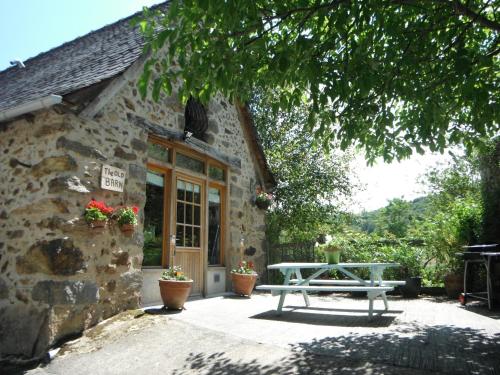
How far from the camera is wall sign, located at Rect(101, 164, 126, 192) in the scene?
5.18 m

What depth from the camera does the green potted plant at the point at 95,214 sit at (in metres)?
4.82

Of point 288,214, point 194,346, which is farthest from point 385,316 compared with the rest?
point 288,214

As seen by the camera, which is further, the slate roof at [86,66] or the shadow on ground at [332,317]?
the slate roof at [86,66]

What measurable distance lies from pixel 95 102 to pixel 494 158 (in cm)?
662

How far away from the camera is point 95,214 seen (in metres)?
4.83

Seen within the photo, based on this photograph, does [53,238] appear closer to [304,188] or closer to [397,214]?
[304,188]

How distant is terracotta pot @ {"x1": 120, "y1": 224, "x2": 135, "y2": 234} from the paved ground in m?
1.11

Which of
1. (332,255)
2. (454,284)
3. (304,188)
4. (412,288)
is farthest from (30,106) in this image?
(304,188)

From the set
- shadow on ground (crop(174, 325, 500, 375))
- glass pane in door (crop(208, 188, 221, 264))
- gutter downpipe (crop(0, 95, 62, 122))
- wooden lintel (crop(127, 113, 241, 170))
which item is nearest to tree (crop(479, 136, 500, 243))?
shadow on ground (crop(174, 325, 500, 375))

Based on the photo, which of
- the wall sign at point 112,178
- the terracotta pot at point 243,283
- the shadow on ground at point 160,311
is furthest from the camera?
the terracotta pot at point 243,283

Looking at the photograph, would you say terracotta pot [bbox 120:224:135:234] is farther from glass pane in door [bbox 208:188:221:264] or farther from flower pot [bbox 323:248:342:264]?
flower pot [bbox 323:248:342:264]

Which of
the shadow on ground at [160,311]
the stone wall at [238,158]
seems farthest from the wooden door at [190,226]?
the shadow on ground at [160,311]

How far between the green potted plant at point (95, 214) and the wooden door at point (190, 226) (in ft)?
5.86

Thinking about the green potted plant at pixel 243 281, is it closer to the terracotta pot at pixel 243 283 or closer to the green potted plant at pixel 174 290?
the terracotta pot at pixel 243 283
